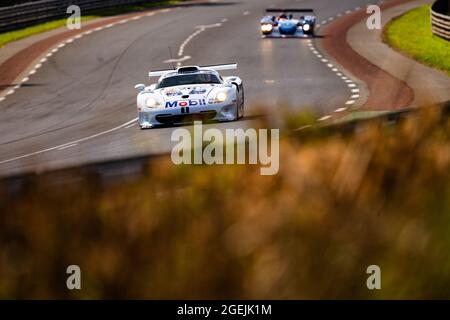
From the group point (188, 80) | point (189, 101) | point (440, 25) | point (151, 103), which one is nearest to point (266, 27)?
point (440, 25)

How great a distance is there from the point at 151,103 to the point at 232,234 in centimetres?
1806

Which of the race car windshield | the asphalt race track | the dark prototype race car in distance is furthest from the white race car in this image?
the dark prototype race car in distance

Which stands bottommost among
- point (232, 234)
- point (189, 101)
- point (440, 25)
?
point (440, 25)

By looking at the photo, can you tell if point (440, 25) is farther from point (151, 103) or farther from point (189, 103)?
point (189, 103)

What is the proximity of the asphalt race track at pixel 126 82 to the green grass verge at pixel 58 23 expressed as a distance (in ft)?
7.44

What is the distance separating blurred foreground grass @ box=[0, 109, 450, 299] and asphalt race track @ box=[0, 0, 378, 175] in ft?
22.7

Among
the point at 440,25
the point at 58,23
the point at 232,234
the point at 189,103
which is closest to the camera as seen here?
Answer: the point at 232,234

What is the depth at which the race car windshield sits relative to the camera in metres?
24.4

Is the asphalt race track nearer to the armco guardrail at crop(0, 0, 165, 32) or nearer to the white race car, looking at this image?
the white race car

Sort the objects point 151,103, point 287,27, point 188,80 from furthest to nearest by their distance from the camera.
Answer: point 287,27 < point 188,80 < point 151,103

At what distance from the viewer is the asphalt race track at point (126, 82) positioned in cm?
2277

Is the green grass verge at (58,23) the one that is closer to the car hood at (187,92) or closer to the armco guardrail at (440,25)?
the armco guardrail at (440,25)

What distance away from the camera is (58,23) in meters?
54.7
